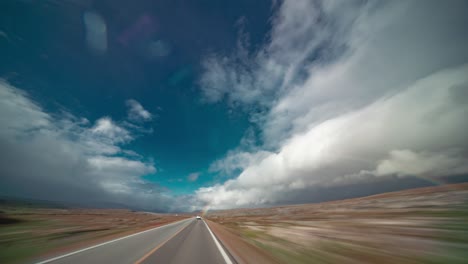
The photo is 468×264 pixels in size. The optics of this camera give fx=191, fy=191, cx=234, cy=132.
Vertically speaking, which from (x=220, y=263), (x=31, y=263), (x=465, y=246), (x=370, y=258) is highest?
(x=31, y=263)

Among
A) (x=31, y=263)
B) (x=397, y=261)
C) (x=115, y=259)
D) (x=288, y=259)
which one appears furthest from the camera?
(x=397, y=261)

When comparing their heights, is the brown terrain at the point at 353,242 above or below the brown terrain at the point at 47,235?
below

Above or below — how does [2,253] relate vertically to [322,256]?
above

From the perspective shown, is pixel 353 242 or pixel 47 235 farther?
pixel 47 235

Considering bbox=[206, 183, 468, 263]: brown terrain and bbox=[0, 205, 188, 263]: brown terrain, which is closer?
bbox=[0, 205, 188, 263]: brown terrain

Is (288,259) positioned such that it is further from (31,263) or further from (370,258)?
(31,263)

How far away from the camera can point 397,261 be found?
1001 centimetres

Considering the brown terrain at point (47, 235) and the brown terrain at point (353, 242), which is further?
the brown terrain at point (353, 242)

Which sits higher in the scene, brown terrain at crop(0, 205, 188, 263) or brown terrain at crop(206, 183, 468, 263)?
brown terrain at crop(0, 205, 188, 263)

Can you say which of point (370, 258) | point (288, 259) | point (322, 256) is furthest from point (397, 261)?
point (288, 259)

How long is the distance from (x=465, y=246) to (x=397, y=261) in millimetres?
11465

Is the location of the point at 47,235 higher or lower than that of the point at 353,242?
higher

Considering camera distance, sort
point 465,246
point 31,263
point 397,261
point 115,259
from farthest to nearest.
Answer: point 465,246, point 397,261, point 115,259, point 31,263

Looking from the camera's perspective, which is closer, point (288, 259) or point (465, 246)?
point (288, 259)
